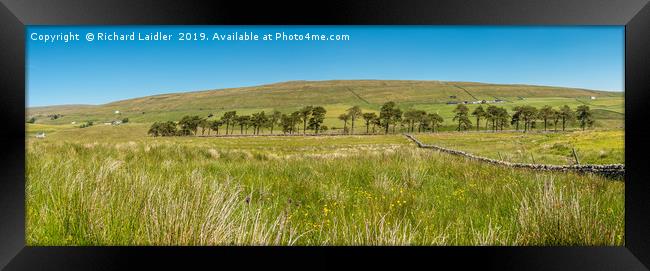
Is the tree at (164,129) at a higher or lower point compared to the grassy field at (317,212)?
higher

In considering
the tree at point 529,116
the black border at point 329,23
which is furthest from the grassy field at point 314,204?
the tree at point 529,116

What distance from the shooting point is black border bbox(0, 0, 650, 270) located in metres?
2.40

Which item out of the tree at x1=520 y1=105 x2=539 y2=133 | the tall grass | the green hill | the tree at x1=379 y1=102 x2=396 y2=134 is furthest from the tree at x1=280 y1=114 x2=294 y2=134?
→ the tall grass

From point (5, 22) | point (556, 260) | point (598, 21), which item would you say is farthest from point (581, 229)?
point (5, 22)

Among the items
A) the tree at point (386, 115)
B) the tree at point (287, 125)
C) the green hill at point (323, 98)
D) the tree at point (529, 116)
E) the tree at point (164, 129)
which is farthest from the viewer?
the green hill at point (323, 98)

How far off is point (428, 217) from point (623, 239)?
133 centimetres

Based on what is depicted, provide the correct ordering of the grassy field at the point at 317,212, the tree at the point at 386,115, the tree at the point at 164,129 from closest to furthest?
1. the grassy field at the point at 317,212
2. the tree at the point at 164,129
3. the tree at the point at 386,115

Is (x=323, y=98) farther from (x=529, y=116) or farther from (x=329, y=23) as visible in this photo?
(x=329, y=23)

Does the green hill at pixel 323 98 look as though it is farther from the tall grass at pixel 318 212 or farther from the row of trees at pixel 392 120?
the tall grass at pixel 318 212

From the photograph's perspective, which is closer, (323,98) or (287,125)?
(287,125)

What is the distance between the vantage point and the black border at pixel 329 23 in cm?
240

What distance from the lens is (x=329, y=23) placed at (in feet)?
8.01

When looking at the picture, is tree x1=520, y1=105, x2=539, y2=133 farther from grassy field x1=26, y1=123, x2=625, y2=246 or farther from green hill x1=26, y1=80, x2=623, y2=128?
grassy field x1=26, y1=123, x2=625, y2=246

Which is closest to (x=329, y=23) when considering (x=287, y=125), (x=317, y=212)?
(x=317, y=212)
